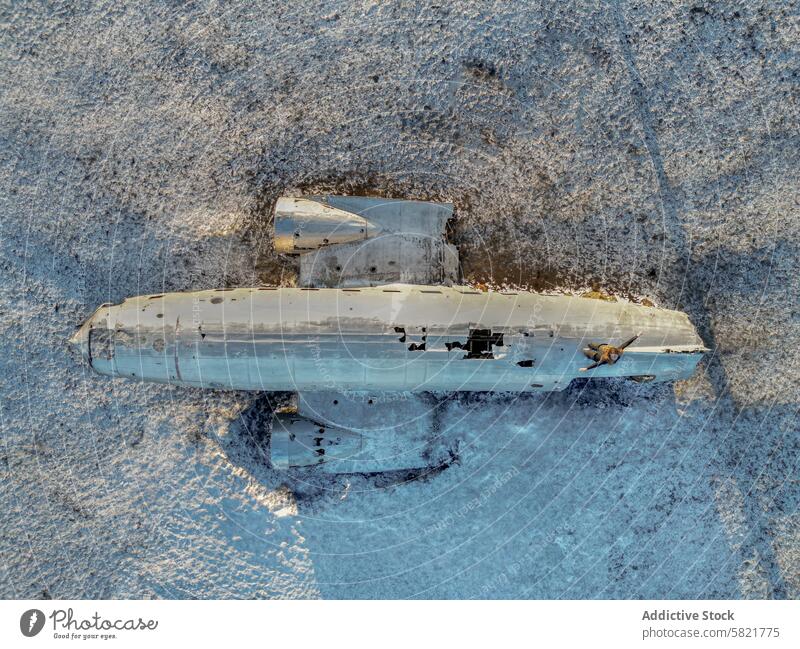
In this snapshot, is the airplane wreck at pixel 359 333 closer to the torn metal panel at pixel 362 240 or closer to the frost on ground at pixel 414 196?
the torn metal panel at pixel 362 240

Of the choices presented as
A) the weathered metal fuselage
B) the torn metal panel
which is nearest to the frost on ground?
the torn metal panel

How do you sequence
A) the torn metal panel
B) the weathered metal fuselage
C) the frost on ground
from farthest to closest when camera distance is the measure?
the frost on ground
the torn metal panel
the weathered metal fuselage

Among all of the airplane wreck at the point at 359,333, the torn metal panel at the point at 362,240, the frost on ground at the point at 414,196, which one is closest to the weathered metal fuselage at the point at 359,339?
the airplane wreck at the point at 359,333

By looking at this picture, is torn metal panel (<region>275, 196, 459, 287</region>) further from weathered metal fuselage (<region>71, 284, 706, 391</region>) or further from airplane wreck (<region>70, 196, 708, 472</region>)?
weathered metal fuselage (<region>71, 284, 706, 391</region>)

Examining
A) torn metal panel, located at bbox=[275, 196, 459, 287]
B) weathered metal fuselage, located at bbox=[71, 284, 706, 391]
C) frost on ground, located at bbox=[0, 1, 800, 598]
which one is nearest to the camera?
weathered metal fuselage, located at bbox=[71, 284, 706, 391]

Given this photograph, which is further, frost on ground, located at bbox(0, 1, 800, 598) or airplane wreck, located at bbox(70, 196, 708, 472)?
frost on ground, located at bbox(0, 1, 800, 598)

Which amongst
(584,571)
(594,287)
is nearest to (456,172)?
(594,287)

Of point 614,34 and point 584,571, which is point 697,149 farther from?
point 584,571
